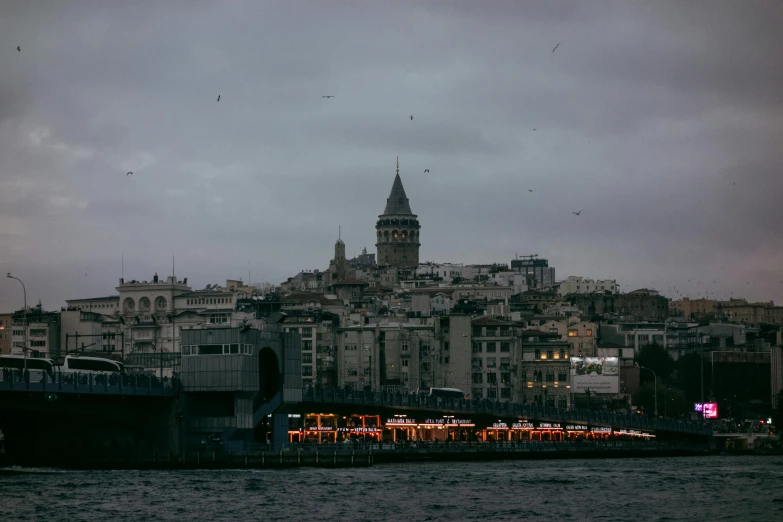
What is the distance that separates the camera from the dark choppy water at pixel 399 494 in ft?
275

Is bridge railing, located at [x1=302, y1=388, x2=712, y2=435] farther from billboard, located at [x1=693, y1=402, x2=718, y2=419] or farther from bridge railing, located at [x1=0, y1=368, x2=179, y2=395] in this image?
bridge railing, located at [x1=0, y1=368, x2=179, y2=395]

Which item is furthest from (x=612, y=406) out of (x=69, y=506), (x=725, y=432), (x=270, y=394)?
(x=69, y=506)

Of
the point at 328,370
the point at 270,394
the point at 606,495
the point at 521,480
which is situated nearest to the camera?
the point at 606,495

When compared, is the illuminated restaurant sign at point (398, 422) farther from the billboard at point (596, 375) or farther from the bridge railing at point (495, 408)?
the billboard at point (596, 375)

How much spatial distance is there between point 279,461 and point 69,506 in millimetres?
26302

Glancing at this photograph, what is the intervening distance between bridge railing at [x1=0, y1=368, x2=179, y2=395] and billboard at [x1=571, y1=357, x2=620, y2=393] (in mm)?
82233

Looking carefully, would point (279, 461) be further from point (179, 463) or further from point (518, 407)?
point (518, 407)

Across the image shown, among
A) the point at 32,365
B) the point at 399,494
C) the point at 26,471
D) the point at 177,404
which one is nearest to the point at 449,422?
the point at 177,404

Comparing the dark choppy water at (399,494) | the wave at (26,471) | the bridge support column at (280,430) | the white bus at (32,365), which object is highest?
the white bus at (32,365)

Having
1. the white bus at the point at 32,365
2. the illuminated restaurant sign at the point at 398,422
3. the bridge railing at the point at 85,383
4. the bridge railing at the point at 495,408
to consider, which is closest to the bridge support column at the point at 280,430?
the bridge railing at the point at 495,408

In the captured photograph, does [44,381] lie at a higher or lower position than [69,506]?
higher

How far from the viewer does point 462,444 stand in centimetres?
12962

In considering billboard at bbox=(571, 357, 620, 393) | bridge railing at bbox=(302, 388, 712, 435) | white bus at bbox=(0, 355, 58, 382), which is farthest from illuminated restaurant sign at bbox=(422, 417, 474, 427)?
white bus at bbox=(0, 355, 58, 382)

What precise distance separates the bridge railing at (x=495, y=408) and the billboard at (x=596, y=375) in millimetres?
31094
